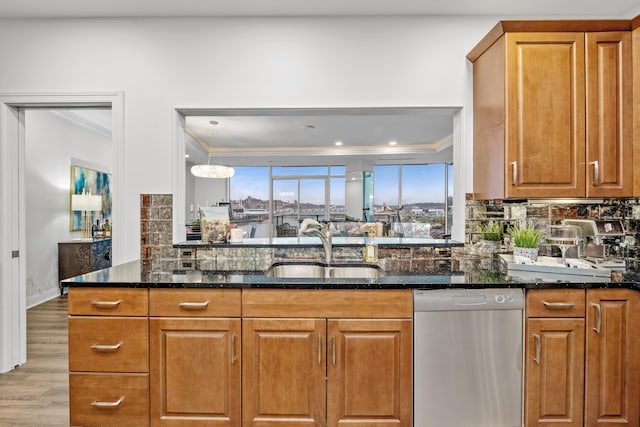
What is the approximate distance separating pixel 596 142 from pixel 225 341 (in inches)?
89.8

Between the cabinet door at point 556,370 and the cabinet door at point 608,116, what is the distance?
834mm

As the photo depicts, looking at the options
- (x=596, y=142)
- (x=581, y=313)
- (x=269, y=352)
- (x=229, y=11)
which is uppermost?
(x=229, y=11)

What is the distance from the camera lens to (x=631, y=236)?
2166 mm

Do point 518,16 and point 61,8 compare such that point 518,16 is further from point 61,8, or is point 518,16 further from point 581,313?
point 61,8

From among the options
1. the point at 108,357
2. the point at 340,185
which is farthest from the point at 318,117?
the point at 108,357

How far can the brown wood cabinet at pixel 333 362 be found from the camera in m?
1.66

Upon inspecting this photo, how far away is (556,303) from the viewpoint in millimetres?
1680

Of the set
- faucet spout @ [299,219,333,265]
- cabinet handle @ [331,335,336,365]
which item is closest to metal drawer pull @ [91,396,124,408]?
cabinet handle @ [331,335,336,365]

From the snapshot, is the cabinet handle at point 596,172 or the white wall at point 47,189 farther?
the white wall at point 47,189

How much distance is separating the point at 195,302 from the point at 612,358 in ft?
6.87

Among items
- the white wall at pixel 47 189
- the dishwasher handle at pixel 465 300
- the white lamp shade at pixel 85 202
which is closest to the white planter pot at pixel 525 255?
the dishwasher handle at pixel 465 300

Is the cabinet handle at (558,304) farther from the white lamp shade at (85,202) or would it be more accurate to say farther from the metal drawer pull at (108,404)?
the white lamp shade at (85,202)

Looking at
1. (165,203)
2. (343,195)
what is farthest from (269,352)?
(343,195)

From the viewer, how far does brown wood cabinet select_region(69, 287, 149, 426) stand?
5.52 feet
